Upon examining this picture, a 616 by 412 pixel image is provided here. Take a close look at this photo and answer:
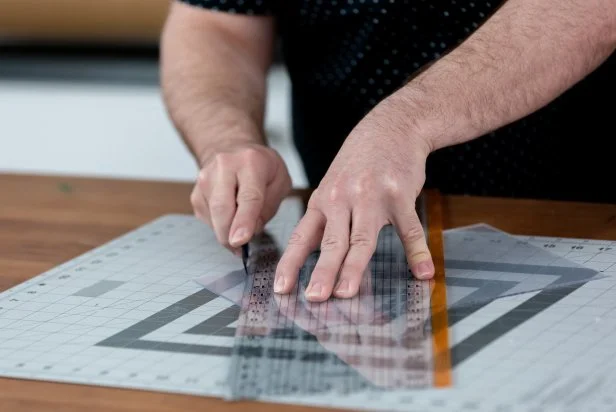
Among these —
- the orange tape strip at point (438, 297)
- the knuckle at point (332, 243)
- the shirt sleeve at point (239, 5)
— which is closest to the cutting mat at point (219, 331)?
the orange tape strip at point (438, 297)

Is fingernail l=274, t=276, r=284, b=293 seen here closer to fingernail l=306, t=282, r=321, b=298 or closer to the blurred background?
fingernail l=306, t=282, r=321, b=298

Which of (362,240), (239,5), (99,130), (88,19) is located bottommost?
(99,130)

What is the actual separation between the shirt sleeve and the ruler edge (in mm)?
412

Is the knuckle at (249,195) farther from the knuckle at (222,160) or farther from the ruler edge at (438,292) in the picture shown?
the ruler edge at (438,292)

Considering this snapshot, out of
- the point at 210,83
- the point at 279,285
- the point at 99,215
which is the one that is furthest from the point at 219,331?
the point at 210,83

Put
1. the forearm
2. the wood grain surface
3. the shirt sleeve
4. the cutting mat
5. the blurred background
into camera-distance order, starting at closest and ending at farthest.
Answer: the cutting mat, the forearm, the shirt sleeve, the wood grain surface, the blurred background

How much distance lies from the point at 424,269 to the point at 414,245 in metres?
0.03

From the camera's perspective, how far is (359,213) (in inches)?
35.1

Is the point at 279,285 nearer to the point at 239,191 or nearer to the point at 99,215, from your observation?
the point at 239,191

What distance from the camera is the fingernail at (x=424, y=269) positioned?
35.4 inches

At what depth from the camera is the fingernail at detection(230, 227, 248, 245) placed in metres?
0.99

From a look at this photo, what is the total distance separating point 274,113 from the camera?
7.76 feet

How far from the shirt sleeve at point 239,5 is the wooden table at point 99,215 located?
0.30 m

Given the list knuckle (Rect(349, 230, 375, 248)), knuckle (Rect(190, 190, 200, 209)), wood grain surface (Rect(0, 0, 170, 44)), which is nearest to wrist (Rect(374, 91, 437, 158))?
knuckle (Rect(349, 230, 375, 248))
